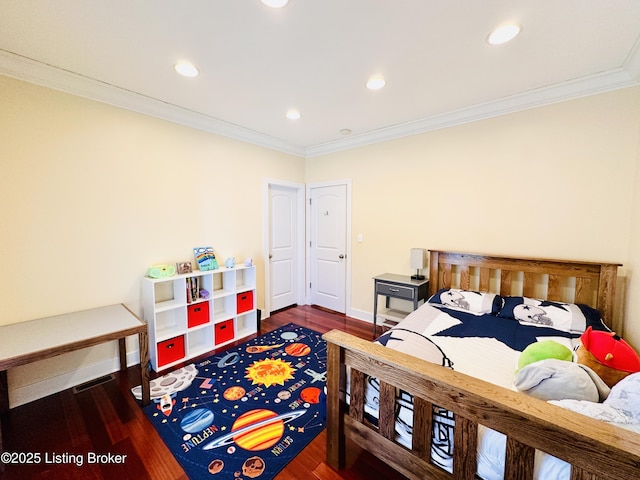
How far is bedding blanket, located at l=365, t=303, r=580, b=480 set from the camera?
990 millimetres

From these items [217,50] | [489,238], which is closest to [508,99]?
[489,238]

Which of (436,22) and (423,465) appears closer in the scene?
(423,465)

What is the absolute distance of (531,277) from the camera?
2.34 metres

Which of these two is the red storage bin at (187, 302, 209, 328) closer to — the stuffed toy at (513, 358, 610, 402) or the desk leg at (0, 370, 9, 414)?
the desk leg at (0, 370, 9, 414)

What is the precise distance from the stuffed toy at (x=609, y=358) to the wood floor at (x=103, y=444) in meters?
1.19

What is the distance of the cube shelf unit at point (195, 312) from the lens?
2.42 metres

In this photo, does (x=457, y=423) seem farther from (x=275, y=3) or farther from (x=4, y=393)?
(x=4, y=393)

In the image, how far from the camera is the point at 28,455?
1.52 meters

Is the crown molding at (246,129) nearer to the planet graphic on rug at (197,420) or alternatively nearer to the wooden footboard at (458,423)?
the wooden footboard at (458,423)

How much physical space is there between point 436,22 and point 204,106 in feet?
7.01

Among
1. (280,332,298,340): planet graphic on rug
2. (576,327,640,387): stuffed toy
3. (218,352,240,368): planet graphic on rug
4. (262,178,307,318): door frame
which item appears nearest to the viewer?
(576,327,640,387): stuffed toy

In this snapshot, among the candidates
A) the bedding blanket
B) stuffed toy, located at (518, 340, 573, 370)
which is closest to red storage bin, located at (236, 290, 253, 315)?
the bedding blanket

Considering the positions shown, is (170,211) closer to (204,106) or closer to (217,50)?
(204,106)

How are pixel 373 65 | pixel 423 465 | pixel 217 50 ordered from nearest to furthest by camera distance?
1. pixel 423 465
2. pixel 217 50
3. pixel 373 65
